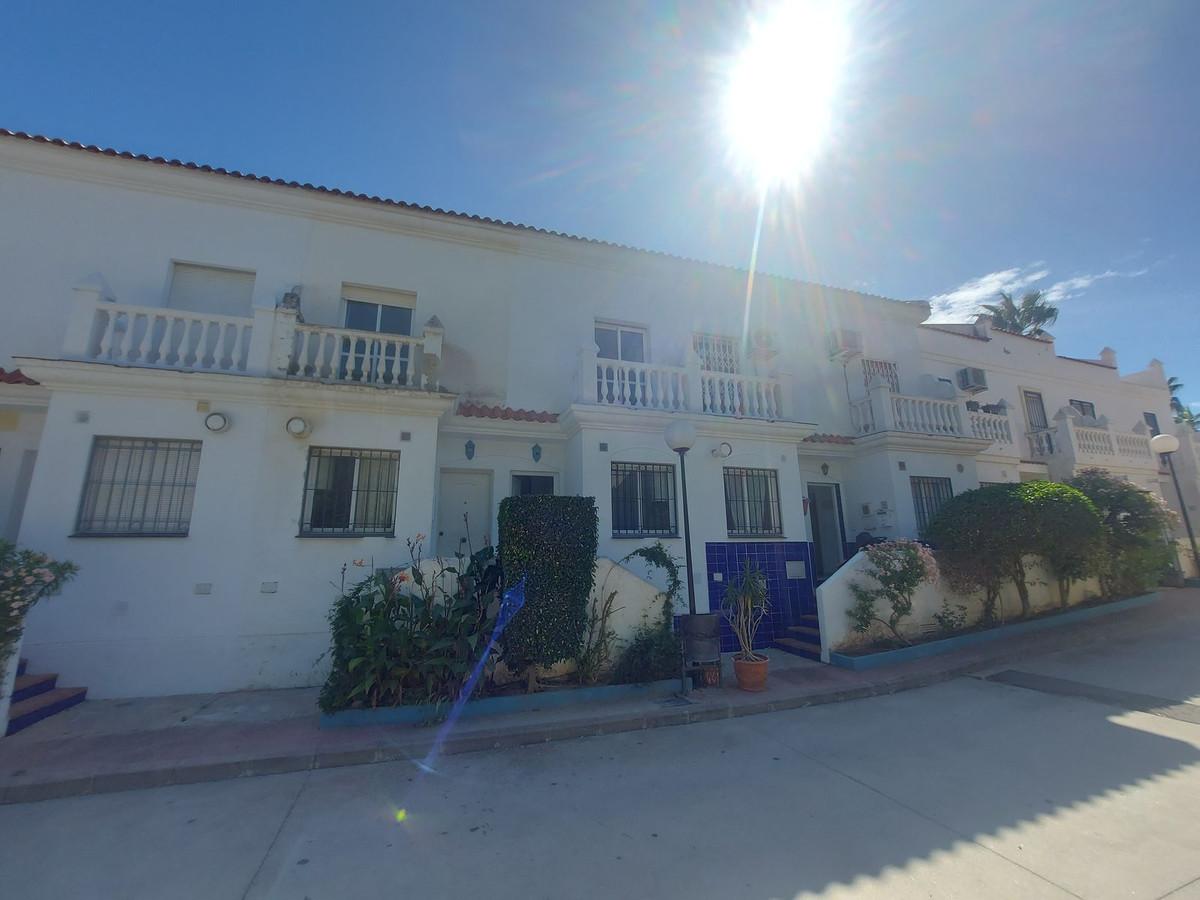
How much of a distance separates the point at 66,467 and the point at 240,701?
416 cm

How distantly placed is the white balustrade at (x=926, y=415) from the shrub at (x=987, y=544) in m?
2.44

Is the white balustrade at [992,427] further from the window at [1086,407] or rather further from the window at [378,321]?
the window at [378,321]

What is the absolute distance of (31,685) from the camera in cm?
594

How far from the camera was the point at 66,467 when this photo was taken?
6.83 m

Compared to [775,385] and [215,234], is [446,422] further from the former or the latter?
[775,385]

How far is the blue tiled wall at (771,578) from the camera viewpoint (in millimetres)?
9109

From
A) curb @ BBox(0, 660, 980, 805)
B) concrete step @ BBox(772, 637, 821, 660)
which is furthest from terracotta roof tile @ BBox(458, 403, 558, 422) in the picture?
concrete step @ BBox(772, 637, 821, 660)

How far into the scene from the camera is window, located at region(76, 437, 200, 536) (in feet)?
22.9

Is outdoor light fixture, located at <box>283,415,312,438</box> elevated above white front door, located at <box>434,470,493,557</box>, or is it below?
above

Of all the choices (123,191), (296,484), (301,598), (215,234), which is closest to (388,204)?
(215,234)

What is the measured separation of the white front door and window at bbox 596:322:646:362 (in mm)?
4040

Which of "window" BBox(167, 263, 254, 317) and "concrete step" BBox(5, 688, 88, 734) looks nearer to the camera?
"concrete step" BBox(5, 688, 88, 734)

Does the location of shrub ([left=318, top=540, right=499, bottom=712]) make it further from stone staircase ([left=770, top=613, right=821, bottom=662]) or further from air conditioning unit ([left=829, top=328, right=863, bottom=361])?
air conditioning unit ([left=829, top=328, right=863, bottom=361])

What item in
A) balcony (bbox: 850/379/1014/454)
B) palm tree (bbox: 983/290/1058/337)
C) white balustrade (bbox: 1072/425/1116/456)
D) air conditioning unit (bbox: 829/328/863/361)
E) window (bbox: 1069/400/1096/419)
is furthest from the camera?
palm tree (bbox: 983/290/1058/337)
